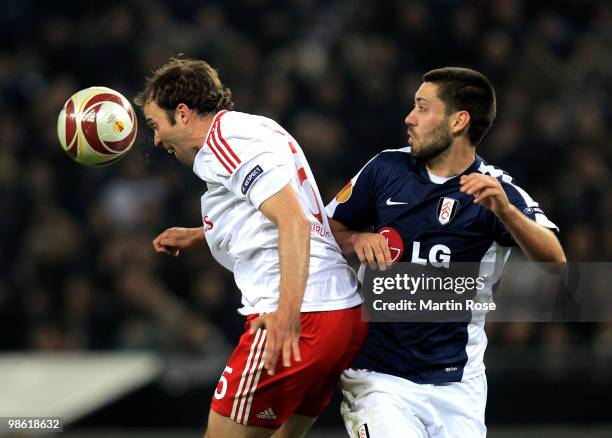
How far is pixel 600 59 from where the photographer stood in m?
11.2

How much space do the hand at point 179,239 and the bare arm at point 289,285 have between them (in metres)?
1.04

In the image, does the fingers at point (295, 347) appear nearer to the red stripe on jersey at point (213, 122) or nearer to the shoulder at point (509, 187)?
the red stripe on jersey at point (213, 122)

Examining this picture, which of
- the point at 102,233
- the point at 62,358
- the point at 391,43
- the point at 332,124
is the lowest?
the point at 62,358

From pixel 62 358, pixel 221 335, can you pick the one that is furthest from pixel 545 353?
pixel 62 358

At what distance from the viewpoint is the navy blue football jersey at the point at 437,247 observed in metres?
4.79

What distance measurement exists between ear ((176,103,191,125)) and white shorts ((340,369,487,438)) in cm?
140

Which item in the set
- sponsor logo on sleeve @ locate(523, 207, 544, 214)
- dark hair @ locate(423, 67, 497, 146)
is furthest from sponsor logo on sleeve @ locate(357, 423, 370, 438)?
dark hair @ locate(423, 67, 497, 146)

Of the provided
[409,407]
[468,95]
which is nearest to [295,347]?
[409,407]

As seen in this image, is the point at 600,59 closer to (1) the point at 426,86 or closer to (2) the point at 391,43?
(2) the point at 391,43

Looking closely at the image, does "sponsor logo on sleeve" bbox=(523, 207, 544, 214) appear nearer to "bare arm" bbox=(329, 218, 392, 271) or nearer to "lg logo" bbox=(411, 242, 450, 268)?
"lg logo" bbox=(411, 242, 450, 268)

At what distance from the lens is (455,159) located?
16.0 feet

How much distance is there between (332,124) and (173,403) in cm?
347

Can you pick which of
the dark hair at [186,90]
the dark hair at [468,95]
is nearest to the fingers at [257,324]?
the dark hair at [186,90]

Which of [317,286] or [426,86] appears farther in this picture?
[426,86]
